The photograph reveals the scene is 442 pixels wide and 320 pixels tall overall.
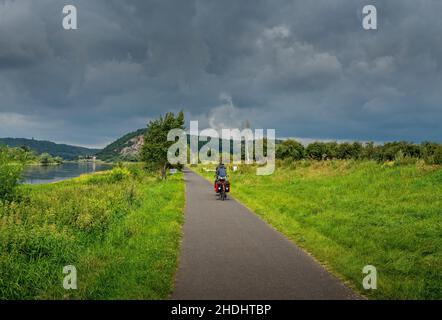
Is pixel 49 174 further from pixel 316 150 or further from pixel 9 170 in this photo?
pixel 316 150

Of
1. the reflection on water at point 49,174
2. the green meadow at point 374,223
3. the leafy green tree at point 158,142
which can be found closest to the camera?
the green meadow at point 374,223

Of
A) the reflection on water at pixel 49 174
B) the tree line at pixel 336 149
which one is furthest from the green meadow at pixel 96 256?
the tree line at pixel 336 149

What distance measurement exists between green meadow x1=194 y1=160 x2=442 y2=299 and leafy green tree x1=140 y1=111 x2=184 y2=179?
21155 millimetres

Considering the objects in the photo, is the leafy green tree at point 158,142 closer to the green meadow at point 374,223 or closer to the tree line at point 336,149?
the green meadow at point 374,223

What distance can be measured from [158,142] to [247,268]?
36.6 metres

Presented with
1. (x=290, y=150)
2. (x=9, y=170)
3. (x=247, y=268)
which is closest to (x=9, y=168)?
(x=9, y=170)

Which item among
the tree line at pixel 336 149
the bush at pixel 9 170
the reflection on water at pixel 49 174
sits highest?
the tree line at pixel 336 149

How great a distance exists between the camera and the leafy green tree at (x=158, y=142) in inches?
1676

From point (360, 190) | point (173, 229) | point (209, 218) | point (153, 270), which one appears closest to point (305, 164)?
point (360, 190)

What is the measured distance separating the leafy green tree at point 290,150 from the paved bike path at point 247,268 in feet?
297

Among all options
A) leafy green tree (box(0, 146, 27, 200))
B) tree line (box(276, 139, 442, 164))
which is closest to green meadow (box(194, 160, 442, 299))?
leafy green tree (box(0, 146, 27, 200))

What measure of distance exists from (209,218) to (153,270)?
7015 mm

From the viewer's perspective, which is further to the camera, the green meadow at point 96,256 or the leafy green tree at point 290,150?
the leafy green tree at point 290,150

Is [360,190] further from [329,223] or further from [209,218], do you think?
[209,218]
